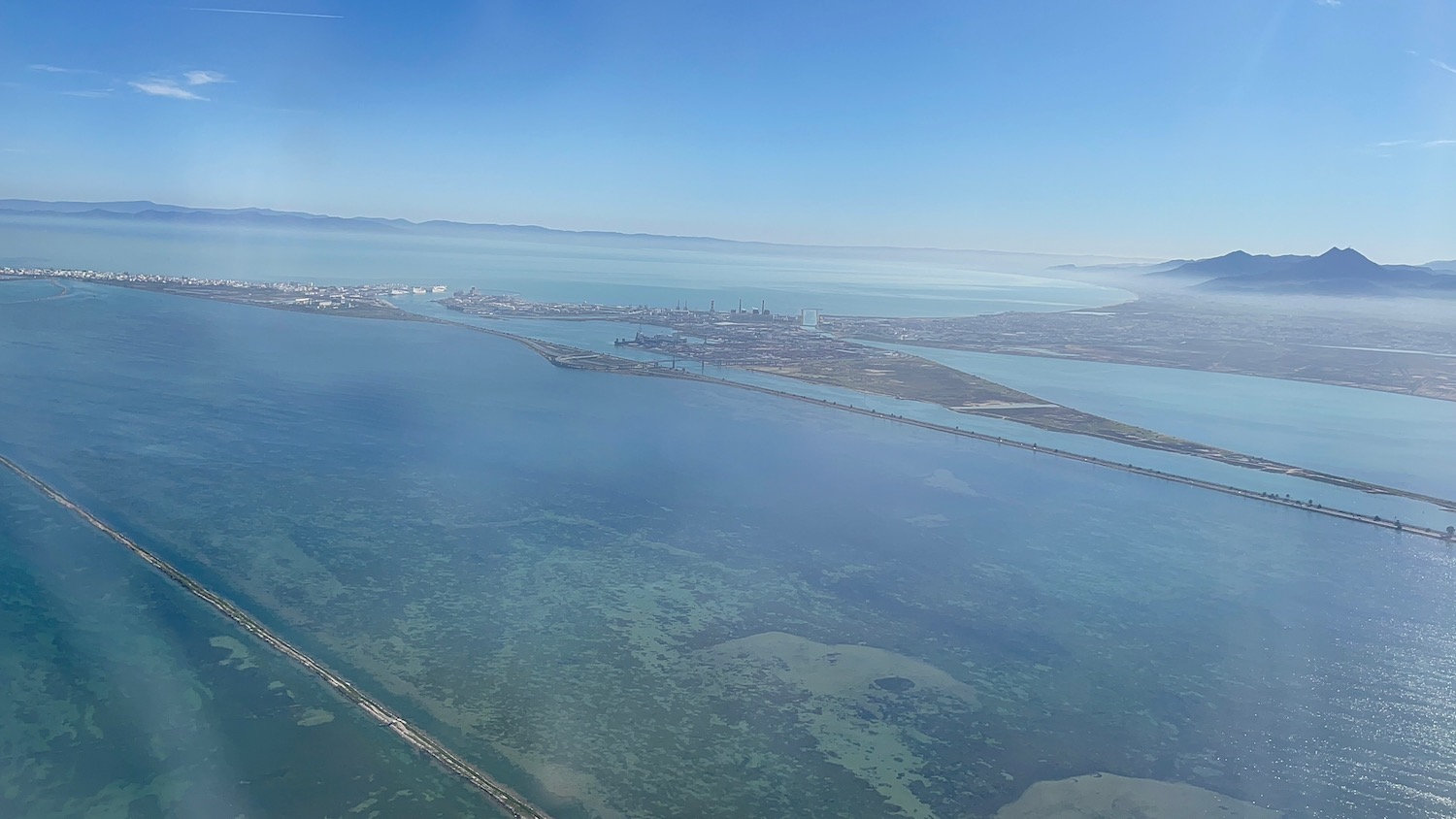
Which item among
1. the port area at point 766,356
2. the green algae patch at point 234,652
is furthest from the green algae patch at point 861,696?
the port area at point 766,356

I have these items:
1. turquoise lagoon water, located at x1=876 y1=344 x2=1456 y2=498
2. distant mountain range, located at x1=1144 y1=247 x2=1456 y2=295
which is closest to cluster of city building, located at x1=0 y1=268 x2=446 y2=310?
turquoise lagoon water, located at x1=876 y1=344 x2=1456 y2=498

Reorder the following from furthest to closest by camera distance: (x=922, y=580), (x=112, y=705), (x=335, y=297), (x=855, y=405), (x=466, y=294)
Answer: (x=466, y=294) → (x=335, y=297) → (x=855, y=405) → (x=922, y=580) → (x=112, y=705)

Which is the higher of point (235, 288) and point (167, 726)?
point (235, 288)

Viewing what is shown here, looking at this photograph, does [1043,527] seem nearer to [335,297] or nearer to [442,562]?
[442,562]

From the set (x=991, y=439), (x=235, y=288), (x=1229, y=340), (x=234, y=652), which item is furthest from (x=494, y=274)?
(x=234, y=652)

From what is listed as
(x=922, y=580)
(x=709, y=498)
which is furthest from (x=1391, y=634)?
(x=709, y=498)

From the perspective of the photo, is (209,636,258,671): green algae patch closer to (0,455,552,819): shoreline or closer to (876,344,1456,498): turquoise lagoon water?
(0,455,552,819): shoreline

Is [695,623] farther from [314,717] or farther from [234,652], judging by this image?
[234,652]
